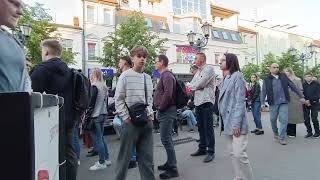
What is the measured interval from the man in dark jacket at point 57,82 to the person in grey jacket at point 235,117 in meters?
2.07

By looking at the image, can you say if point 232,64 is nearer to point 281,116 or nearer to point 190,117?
point 281,116

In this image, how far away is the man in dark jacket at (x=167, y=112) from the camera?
5832 mm

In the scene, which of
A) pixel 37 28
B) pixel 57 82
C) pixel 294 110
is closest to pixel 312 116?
pixel 294 110

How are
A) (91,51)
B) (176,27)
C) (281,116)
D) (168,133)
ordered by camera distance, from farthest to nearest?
(176,27) → (91,51) → (281,116) → (168,133)

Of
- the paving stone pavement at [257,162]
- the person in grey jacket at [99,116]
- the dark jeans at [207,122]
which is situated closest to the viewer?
the paving stone pavement at [257,162]

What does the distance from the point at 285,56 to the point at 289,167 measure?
Result: 36.9 m

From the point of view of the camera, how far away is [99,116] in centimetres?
689

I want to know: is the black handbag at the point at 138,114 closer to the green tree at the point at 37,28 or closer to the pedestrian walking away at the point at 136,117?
the pedestrian walking away at the point at 136,117

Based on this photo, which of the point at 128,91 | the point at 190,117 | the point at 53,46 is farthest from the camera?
the point at 190,117

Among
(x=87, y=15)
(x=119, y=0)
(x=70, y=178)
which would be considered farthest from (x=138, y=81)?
(x=119, y=0)

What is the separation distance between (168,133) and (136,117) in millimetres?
1316

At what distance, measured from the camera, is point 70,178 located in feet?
14.0

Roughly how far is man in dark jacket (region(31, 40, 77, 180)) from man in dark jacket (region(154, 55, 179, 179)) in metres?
1.74

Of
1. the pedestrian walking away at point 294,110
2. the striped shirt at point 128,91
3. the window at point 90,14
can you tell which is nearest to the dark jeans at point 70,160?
the striped shirt at point 128,91
